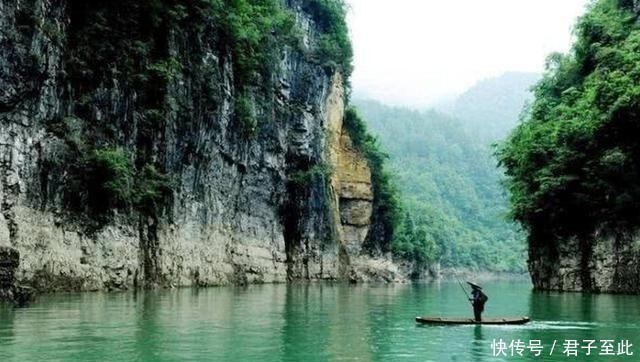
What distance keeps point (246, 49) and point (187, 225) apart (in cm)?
1176

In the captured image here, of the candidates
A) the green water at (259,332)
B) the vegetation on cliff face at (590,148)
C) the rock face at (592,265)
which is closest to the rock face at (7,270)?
the green water at (259,332)

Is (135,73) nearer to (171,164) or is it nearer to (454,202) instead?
(171,164)

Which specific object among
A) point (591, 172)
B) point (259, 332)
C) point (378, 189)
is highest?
point (378, 189)

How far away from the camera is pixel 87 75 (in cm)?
2791

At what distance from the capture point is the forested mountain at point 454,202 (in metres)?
123

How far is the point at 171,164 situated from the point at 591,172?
19000 mm

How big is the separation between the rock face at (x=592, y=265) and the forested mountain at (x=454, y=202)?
46934 millimetres

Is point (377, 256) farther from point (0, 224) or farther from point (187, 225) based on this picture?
point (0, 224)

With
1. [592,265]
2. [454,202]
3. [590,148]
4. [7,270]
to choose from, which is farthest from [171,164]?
[454,202]

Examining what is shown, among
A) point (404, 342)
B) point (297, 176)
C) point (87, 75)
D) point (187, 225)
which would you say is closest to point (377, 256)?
point (297, 176)

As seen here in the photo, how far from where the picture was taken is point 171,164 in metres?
33.7

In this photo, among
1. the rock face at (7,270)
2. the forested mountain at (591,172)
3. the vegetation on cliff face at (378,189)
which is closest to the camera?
the rock face at (7,270)

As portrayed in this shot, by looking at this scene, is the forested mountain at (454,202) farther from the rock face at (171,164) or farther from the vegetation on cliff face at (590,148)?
the vegetation on cliff face at (590,148)

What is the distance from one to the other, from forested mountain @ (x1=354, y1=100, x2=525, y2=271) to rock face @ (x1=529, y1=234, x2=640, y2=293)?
154 ft
